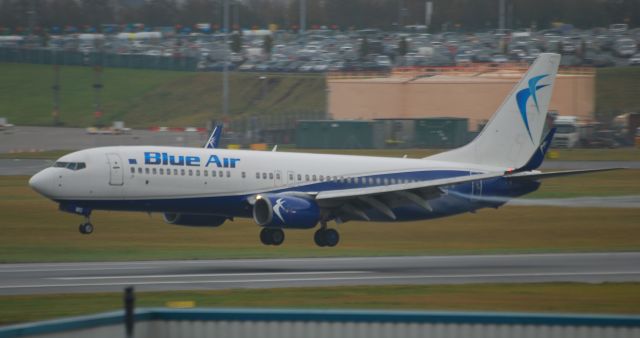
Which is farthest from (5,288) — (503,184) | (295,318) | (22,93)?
(22,93)

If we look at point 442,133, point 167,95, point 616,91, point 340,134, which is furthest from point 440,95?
point 167,95

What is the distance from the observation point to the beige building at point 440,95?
113938mm

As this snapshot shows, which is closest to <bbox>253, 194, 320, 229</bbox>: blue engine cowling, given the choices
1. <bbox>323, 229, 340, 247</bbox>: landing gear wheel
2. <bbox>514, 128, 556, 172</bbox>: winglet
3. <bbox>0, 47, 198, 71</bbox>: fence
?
<bbox>323, 229, 340, 247</bbox>: landing gear wheel

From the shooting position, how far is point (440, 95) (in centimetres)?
11612

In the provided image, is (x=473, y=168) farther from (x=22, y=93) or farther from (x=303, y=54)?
(x=303, y=54)

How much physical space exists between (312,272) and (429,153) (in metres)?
60.2

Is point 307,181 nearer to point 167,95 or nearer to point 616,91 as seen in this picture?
point 616,91

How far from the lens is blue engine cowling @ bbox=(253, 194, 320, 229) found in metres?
40.5

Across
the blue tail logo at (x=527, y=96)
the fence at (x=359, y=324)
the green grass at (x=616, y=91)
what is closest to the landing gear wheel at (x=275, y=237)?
the blue tail logo at (x=527, y=96)

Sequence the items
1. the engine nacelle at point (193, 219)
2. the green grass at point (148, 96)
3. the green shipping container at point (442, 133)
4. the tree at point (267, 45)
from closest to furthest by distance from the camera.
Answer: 1. the engine nacelle at point (193, 219)
2. the green shipping container at point (442, 133)
3. the green grass at point (148, 96)
4. the tree at point (267, 45)

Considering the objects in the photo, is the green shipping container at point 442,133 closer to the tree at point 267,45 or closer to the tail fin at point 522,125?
the tail fin at point 522,125

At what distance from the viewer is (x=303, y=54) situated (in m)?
166

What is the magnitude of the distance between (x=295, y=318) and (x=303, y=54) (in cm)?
15185

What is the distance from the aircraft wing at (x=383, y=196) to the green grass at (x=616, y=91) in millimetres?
82444
